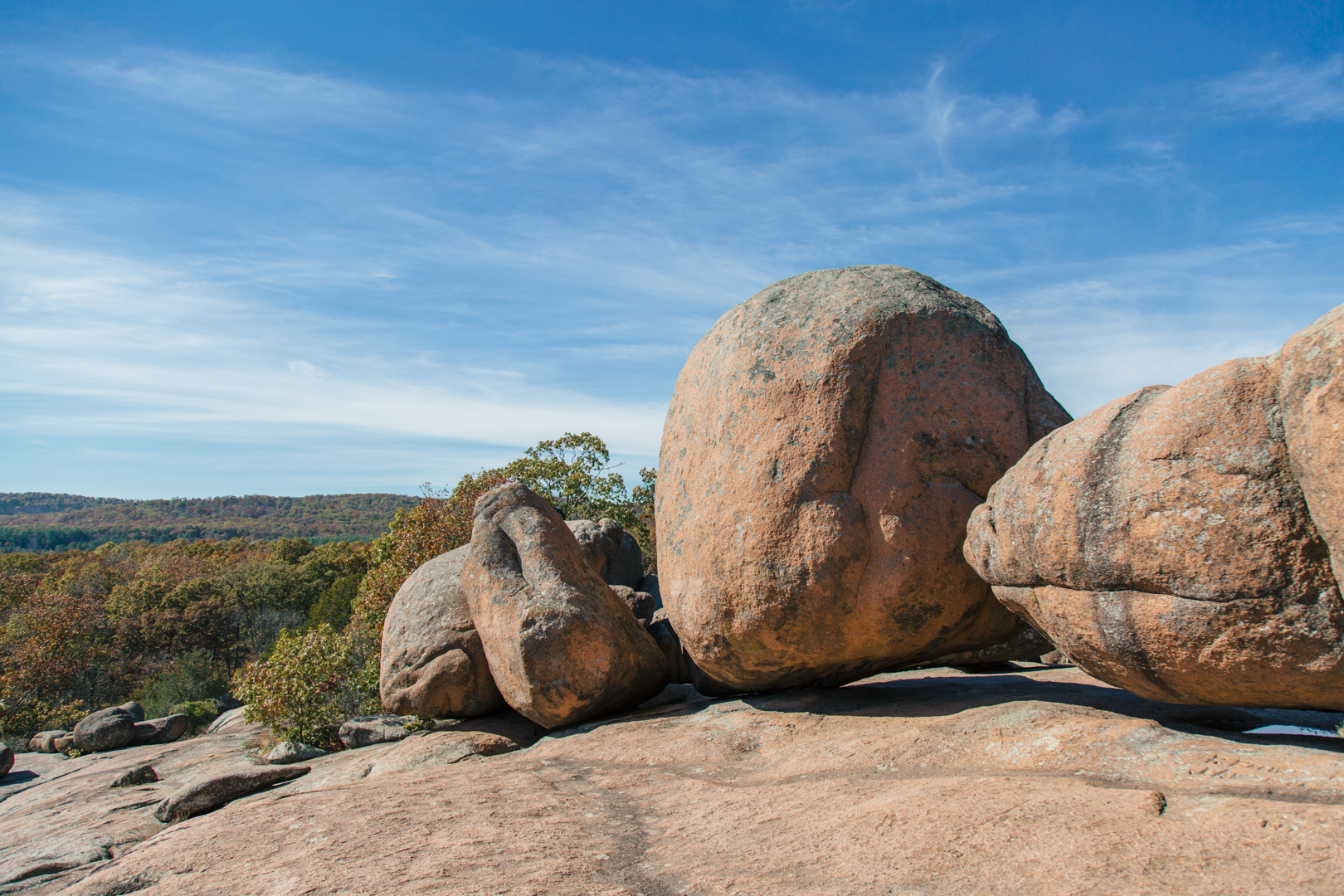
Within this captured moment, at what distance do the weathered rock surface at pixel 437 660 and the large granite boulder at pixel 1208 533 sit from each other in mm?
7144

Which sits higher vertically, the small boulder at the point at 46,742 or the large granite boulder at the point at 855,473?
the large granite boulder at the point at 855,473

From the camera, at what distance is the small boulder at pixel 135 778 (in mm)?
12375

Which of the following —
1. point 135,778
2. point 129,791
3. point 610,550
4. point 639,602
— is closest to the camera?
point 129,791

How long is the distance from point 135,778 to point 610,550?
859 cm

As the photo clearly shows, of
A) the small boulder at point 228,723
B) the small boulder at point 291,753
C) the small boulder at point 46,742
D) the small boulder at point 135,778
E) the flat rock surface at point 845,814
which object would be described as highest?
the flat rock surface at point 845,814

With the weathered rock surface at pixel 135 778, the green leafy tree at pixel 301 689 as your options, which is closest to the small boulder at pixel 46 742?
the weathered rock surface at pixel 135 778

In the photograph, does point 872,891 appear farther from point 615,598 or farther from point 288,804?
point 615,598

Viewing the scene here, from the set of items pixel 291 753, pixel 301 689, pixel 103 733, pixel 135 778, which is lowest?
pixel 103 733

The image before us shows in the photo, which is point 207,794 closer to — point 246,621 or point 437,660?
point 437,660

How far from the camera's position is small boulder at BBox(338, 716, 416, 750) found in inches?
455

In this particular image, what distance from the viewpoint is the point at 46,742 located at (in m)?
22.1

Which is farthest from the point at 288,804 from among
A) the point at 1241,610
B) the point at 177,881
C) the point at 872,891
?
the point at 1241,610

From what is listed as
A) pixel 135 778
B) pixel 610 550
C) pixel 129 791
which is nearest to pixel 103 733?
pixel 135 778

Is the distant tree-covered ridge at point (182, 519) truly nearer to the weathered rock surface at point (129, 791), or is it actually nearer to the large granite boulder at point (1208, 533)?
the weathered rock surface at point (129, 791)
